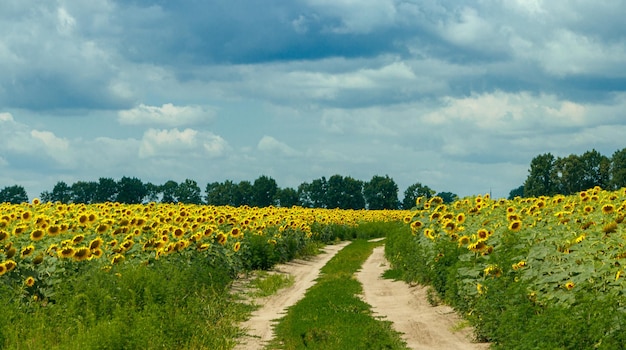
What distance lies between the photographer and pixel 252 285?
82.8ft

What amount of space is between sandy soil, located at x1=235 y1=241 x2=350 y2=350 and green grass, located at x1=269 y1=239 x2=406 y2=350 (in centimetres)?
33

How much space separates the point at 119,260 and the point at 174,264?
2.20 meters

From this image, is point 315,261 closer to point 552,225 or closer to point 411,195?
point 552,225

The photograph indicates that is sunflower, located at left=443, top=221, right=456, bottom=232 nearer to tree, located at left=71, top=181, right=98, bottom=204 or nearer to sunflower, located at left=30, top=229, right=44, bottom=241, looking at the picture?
sunflower, located at left=30, top=229, right=44, bottom=241

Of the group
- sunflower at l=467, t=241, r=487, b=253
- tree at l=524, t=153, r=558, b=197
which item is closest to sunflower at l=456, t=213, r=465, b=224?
sunflower at l=467, t=241, r=487, b=253

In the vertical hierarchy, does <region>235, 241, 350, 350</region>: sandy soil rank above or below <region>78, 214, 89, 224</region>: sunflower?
below

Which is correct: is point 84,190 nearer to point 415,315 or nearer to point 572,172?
point 572,172

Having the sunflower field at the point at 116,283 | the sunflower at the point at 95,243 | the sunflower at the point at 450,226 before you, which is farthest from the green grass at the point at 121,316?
the sunflower at the point at 450,226

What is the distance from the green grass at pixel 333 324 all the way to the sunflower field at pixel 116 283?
1.41 metres

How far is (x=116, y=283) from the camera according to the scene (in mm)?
16266

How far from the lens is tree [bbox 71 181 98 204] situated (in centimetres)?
10594

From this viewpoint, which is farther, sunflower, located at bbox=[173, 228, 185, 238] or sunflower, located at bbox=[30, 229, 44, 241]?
sunflower, located at bbox=[173, 228, 185, 238]

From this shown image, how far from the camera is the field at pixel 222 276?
12.4 m

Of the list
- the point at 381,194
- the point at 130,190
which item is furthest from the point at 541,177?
the point at 130,190
